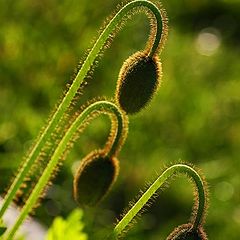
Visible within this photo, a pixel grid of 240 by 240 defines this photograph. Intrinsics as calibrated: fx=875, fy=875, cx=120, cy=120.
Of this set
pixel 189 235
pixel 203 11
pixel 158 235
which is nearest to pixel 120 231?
pixel 189 235

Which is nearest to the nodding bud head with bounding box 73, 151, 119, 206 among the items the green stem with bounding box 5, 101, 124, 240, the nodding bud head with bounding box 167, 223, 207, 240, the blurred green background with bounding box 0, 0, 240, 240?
the green stem with bounding box 5, 101, 124, 240

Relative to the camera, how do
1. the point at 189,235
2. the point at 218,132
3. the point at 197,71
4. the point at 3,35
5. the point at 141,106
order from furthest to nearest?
the point at 197,71 → the point at 218,132 → the point at 3,35 → the point at 141,106 → the point at 189,235

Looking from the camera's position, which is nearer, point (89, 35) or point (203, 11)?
point (89, 35)

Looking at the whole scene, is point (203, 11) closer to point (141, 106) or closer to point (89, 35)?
point (89, 35)

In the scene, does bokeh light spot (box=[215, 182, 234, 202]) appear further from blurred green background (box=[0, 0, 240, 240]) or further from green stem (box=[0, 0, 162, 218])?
green stem (box=[0, 0, 162, 218])

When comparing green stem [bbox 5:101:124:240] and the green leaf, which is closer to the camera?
green stem [bbox 5:101:124:240]

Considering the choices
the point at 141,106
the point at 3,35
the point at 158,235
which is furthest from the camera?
the point at 3,35
